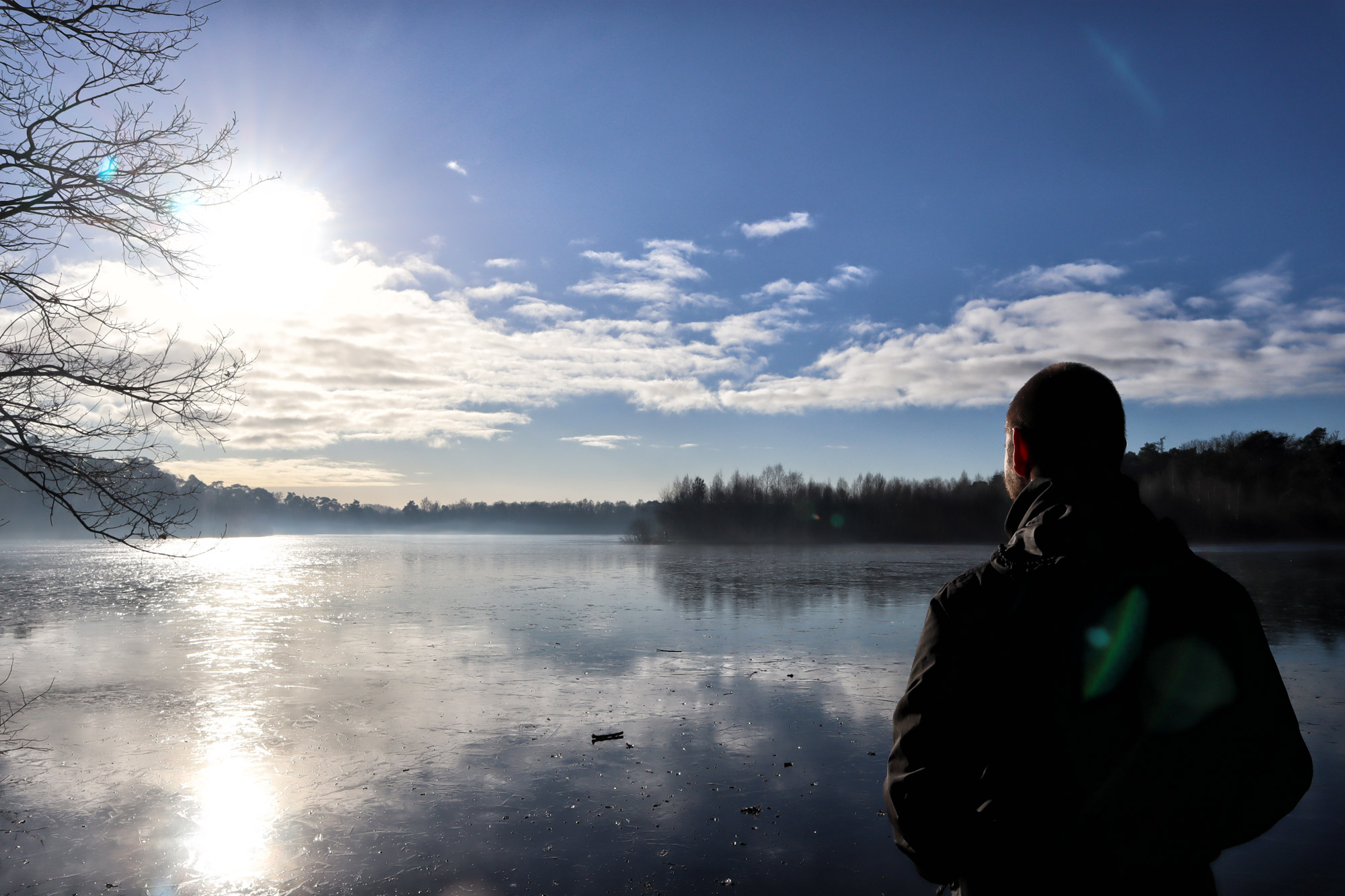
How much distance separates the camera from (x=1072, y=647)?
5.41 ft

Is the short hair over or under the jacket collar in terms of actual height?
over

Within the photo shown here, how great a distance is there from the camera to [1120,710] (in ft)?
5.40

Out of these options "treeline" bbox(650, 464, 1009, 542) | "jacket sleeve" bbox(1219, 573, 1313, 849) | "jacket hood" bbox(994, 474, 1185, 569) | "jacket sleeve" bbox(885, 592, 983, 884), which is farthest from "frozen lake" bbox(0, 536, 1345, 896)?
"treeline" bbox(650, 464, 1009, 542)

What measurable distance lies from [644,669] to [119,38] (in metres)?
9.65

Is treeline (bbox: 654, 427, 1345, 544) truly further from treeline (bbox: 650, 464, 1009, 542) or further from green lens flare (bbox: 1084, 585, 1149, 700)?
green lens flare (bbox: 1084, 585, 1149, 700)

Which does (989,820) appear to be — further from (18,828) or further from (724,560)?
(724,560)

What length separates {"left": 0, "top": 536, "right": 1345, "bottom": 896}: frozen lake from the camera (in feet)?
17.2

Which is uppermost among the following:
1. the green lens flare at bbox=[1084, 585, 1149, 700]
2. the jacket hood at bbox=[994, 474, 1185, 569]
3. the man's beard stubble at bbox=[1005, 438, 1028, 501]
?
the man's beard stubble at bbox=[1005, 438, 1028, 501]

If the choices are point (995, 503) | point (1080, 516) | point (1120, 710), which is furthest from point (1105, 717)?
point (995, 503)

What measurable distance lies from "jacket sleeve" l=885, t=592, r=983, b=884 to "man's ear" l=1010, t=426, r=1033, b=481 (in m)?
0.43

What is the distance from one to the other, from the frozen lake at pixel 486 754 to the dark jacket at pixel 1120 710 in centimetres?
377

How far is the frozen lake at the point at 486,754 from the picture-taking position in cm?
524

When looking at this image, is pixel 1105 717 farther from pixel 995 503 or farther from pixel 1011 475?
pixel 995 503

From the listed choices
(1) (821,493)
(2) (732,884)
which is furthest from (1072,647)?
(1) (821,493)
